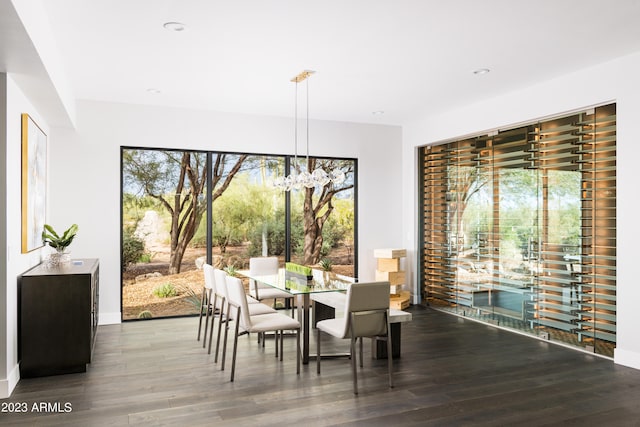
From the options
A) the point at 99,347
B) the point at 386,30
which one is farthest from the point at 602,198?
the point at 99,347

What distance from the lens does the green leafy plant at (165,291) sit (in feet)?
21.1

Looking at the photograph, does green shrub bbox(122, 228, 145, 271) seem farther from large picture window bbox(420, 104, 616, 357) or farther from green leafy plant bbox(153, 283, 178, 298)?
large picture window bbox(420, 104, 616, 357)

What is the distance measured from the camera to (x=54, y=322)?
4082mm

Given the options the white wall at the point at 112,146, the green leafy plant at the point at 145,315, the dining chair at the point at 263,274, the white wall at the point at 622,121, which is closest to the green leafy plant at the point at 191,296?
the green leafy plant at the point at 145,315

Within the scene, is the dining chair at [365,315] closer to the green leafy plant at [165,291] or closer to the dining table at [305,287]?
the dining table at [305,287]

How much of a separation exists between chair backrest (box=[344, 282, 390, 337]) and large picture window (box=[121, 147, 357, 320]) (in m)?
2.50

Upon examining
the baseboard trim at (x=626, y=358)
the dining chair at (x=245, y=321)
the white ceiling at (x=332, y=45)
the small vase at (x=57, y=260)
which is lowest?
the baseboard trim at (x=626, y=358)

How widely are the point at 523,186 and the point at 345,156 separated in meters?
2.67

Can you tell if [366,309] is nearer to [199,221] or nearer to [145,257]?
[199,221]

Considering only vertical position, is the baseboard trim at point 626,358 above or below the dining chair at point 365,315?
below

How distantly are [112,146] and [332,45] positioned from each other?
11.0 ft

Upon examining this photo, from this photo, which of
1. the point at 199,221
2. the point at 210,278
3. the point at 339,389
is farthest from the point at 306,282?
the point at 199,221

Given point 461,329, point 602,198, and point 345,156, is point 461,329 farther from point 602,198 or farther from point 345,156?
point 345,156

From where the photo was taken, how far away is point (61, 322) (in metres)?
4.10
